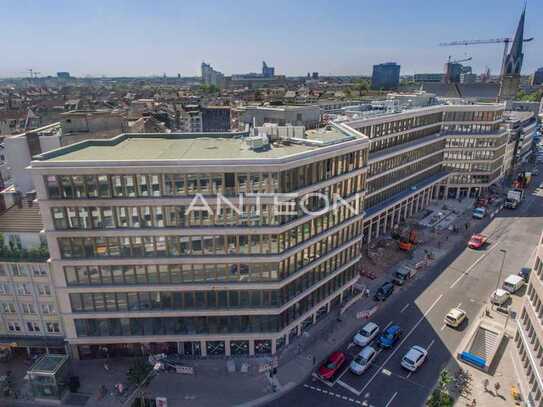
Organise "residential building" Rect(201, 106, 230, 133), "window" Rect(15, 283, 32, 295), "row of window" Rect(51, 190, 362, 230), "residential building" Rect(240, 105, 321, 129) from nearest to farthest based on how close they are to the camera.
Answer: "row of window" Rect(51, 190, 362, 230), "window" Rect(15, 283, 32, 295), "residential building" Rect(240, 105, 321, 129), "residential building" Rect(201, 106, 230, 133)

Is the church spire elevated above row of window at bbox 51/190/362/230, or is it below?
above

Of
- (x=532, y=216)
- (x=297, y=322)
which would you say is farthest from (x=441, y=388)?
(x=532, y=216)

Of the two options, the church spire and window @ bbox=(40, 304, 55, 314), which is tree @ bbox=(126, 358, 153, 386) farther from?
the church spire

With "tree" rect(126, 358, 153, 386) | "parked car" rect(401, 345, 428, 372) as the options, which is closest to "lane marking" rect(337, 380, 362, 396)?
"parked car" rect(401, 345, 428, 372)

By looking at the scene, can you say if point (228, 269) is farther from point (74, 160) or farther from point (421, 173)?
point (421, 173)

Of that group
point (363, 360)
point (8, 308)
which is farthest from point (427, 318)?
point (8, 308)

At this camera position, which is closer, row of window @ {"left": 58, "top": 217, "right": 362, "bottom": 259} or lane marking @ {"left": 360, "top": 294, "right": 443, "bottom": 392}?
row of window @ {"left": 58, "top": 217, "right": 362, "bottom": 259}

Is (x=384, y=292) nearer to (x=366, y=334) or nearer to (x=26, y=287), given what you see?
(x=366, y=334)
